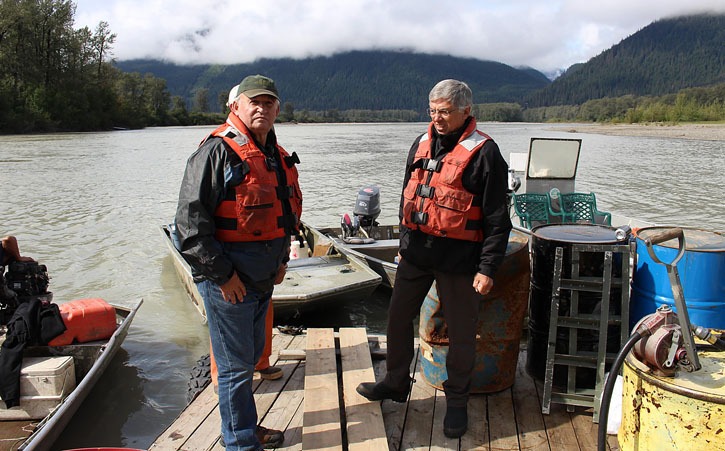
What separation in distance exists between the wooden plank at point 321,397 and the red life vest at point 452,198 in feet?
4.02

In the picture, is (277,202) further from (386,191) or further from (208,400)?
(386,191)

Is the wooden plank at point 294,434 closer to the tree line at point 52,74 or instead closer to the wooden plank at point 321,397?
the wooden plank at point 321,397

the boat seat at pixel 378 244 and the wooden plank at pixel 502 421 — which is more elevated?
the boat seat at pixel 378 244

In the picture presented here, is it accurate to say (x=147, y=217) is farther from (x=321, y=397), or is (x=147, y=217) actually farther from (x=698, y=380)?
(x=698, y=380)

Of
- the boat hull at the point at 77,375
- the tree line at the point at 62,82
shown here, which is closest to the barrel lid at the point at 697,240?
the boat hull at the point at 77,375

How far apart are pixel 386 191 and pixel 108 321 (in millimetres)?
17298

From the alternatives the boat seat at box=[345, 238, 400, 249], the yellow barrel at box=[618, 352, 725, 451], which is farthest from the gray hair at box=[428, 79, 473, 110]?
the boat seat at box=[345, 238, 400, 249]

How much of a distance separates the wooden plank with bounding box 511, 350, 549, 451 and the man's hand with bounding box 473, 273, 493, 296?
92cm

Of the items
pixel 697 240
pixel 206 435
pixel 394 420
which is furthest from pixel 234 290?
pixel 697 240

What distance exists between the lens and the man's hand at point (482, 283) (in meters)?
3.03

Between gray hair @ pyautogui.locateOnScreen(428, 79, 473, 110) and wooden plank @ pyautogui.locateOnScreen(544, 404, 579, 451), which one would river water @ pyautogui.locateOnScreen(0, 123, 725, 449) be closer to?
wooden plank @ pyautogui.locateOnScreen(544, 404, 579, 451)

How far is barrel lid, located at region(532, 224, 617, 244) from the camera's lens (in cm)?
345

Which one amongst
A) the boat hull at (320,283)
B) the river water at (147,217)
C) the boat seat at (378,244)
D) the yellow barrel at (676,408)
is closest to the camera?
the yellow barrel at (676,408)

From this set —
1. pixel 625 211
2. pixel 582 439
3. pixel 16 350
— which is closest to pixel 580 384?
pixel 582 439
